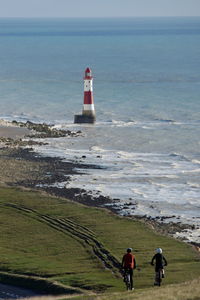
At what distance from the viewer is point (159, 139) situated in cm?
5162

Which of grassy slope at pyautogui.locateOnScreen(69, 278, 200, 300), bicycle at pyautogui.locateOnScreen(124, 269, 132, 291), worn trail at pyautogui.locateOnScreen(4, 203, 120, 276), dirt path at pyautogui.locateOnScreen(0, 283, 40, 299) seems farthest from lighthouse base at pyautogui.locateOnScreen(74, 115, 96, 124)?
grassy slope at pyautogui.locateOnScreen(69, 278, 200, 300)

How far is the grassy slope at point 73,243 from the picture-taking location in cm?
2488

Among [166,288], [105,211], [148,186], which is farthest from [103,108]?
[166,288]

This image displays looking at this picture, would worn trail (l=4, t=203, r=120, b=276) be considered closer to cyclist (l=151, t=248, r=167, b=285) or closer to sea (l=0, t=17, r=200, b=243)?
cyclist (l=151, t=248, r=167, b=285)

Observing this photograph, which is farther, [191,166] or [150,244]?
[191,166]

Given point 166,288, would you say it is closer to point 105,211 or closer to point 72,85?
point 105,211

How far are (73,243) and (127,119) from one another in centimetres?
Result: 3335

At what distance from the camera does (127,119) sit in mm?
61250

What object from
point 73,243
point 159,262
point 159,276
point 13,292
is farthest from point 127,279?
point 73,243

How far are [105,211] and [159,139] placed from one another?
1919 centimetres

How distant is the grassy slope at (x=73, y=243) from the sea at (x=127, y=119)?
5.86ft

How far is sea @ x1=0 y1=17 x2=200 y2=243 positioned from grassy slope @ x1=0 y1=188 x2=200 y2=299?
1.79m

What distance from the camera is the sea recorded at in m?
37.1

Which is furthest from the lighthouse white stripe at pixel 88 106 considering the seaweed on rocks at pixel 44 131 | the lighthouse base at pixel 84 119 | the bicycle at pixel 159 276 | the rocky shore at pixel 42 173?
the bicycle at pixel 159 276
